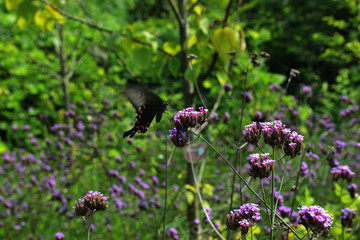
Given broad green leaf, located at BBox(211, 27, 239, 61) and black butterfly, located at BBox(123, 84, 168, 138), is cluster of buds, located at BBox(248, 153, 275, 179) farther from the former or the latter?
broad green leaf, located at BBox(211, 27, 239, 61)

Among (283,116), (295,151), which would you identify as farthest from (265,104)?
(295,151)

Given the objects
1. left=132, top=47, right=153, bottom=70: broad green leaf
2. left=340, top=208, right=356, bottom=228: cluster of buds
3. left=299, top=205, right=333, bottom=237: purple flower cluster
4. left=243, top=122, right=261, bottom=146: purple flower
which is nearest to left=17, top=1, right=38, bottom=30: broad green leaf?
left=132, top=47, right=153, bottom=70: broad green leaf

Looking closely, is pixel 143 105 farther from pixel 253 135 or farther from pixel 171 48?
pixel 171 48

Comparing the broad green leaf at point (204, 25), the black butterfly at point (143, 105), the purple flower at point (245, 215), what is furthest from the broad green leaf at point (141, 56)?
the purple flower at point (245, 215)

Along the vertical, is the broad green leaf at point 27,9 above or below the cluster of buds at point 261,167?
above

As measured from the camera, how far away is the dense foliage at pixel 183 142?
1.44m

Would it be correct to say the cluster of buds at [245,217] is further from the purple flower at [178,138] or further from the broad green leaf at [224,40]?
the broad green leaf at [224,40]

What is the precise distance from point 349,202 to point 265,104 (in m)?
1.68

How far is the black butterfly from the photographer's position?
4.54 feet

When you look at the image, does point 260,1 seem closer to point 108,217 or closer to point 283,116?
point 283,116

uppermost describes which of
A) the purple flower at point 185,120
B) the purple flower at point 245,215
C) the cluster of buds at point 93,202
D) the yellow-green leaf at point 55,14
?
the yellow-green leaf at point 55,14

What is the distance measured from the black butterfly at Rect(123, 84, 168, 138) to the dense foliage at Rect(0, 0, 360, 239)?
0.17 ft

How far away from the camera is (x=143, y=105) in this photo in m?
1.47

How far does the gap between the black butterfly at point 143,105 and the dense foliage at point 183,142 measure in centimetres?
5
